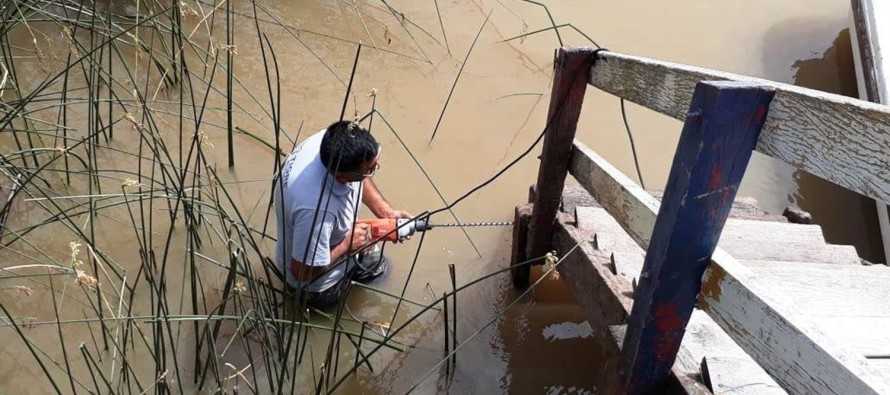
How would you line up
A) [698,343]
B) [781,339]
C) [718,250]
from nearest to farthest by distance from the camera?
[781,339] → [718,250] → [698,343]

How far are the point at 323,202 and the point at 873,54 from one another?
3.51 metres

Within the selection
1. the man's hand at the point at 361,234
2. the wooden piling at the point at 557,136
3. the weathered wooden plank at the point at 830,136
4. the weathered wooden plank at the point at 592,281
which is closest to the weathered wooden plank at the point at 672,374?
the weathered wooden plank at the point at 592,281

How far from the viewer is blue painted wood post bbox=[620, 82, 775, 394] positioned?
1.32 meters

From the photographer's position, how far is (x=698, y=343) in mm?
1935

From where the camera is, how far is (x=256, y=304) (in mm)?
2480

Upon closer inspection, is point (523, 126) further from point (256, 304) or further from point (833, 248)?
point (256, 304)

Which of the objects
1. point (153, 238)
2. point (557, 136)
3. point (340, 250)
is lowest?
point (153, 238)

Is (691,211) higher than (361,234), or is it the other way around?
(691,211)

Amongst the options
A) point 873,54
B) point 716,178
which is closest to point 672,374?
point 716,178

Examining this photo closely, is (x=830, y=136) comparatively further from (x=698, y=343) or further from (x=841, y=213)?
(x=841, y=213)

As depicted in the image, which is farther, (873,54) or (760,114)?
(873,54)

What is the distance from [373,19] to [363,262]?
2.28 metres

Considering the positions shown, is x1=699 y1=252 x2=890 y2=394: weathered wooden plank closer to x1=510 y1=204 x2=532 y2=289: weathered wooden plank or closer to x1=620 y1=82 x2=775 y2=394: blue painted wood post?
x1=620 y1=82 x2=775 y2=394: blue painted wood post

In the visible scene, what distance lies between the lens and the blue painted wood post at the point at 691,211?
1317 millimetres
